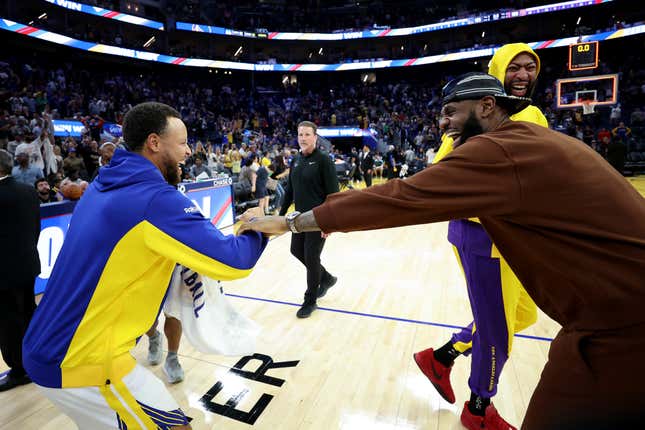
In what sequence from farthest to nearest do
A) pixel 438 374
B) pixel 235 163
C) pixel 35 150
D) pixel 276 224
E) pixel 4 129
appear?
1. pixel 235 163
2. pixel 4 129
3. pixel 35 150
4. pixel 438 374
5. pixel 276 224

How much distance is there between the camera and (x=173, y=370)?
103 inches

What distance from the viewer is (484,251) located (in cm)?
184

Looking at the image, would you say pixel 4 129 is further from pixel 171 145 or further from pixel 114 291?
pixel 114 291

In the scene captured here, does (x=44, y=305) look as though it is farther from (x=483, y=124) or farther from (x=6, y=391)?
(x=6, y=391)

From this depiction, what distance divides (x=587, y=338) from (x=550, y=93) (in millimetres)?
26343

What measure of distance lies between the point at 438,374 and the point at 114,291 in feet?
6.32

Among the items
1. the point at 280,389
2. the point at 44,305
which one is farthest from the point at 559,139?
the point at 280,389

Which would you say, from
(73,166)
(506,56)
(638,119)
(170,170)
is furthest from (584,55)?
(170,170)

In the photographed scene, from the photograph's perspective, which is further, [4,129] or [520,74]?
[4,129]

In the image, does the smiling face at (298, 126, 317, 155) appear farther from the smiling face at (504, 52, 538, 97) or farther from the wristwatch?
the wristwatch

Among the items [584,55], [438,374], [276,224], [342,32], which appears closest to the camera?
[276,224]

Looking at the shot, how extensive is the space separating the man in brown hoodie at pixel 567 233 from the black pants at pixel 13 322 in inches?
106

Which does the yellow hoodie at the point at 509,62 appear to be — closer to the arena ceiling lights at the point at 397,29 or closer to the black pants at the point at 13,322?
the black pants at the point at 13,322

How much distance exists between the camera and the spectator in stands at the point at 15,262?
8.14ft
